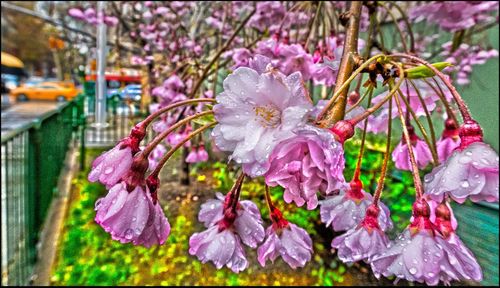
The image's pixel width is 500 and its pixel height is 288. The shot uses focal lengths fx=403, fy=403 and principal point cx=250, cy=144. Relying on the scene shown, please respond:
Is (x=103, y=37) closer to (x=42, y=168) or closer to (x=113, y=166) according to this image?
(x=42, y=168)

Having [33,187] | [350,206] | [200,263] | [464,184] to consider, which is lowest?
[200,263]

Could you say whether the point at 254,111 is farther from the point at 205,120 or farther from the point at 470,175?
the point at 470,175

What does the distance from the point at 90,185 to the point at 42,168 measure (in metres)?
1.58

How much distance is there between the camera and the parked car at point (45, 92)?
2850 cm

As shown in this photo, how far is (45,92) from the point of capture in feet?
95.6

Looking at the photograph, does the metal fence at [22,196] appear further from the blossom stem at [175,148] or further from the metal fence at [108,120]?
the metal fence at [108,120]

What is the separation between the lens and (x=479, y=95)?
417cm

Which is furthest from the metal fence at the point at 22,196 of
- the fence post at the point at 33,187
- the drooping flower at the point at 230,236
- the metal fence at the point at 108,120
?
the metal fence at the point at 108,120

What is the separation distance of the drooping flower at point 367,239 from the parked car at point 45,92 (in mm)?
30521

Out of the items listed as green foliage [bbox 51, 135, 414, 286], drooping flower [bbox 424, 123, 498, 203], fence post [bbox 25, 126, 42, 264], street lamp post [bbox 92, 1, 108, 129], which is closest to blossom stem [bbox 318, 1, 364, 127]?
drooping flower [bbox 424, 123, 498, 203]

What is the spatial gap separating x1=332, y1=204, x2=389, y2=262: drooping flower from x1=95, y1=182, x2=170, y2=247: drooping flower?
348mm

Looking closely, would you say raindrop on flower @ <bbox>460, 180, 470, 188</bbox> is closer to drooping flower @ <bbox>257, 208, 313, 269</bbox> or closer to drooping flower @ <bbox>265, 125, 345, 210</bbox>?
drooping flower @ <bbox>265, 125, 345, 210</bbox>

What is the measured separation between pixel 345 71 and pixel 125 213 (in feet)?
1.39

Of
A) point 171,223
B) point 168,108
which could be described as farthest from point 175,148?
point 171,223
